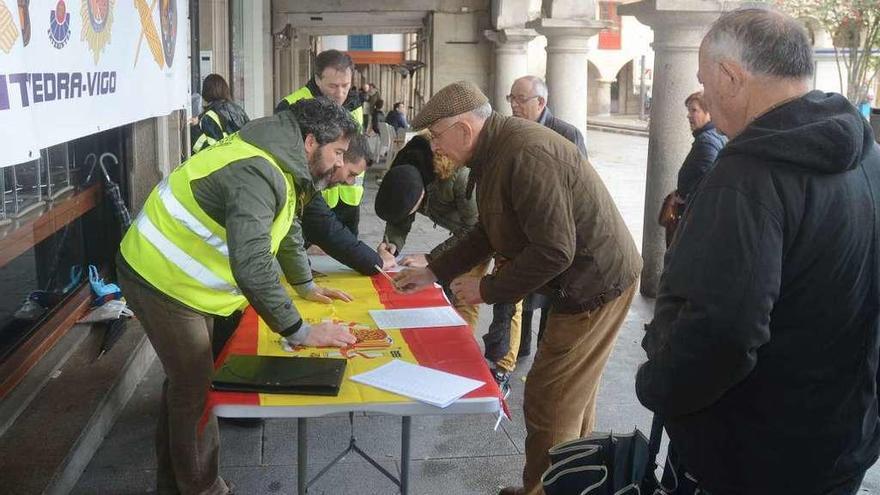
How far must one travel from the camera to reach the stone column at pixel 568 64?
9.17 metres

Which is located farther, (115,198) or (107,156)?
(107,156)

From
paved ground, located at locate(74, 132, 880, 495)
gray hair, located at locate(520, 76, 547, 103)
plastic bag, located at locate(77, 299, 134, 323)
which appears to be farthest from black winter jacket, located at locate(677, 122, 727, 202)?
plastic bag, located at locate(77, 299, 134, 323)

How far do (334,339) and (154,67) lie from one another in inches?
118

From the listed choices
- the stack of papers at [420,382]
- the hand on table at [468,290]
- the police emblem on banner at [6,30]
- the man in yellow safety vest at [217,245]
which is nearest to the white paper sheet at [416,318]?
the hand on table at [468,290]

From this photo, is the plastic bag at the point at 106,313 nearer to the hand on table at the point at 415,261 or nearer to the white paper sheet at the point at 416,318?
the hand on table at the point at 415,261

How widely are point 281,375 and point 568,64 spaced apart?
7.58m

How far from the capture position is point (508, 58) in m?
12.9

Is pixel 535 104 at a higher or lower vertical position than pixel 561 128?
higher

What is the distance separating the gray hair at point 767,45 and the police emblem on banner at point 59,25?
8.23ft

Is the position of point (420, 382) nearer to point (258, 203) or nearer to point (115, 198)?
point (258, 203)

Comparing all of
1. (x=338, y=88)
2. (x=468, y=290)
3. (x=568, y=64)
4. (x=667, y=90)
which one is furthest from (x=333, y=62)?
(x=568, y=64)

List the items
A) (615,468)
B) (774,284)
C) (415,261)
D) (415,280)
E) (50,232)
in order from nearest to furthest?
(774,284) < (615,468) < (415,280) < (415,261) < (50,232)

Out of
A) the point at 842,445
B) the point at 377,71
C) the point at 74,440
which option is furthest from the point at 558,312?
the point at 377,71

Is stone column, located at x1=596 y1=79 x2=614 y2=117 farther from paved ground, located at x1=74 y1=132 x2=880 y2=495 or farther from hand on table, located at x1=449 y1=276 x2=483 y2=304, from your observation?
hand on table, located at x1=449 y1=276 x2=483 y2=304
